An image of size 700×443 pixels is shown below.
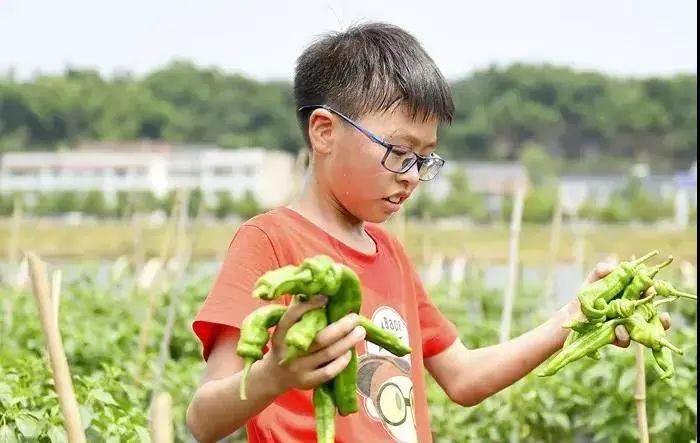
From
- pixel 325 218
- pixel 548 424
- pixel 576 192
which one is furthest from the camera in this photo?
pixel 576 192

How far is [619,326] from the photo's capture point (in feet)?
7.17

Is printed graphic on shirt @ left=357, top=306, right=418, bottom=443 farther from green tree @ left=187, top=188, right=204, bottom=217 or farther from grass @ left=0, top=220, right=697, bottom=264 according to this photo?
grass @ left=0, top=220, right=697, bottom=264

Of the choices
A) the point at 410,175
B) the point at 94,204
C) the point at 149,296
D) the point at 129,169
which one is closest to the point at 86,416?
the point at 410,175

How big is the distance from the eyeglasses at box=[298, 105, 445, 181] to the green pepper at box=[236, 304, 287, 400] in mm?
531

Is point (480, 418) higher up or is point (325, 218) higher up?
point (325, 218)

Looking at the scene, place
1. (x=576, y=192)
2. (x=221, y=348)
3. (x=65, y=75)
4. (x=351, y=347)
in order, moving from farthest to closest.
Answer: (x=65, y=75)
(x=576, y=192)
(x=221, y=348)
(x=351, y=347)

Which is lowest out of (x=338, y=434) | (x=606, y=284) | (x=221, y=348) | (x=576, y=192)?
(x=576, y=192)

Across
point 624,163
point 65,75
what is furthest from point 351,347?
point 65,75

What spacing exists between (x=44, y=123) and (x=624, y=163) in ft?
131

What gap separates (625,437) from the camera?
15.2ft

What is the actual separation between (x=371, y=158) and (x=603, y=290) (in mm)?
451

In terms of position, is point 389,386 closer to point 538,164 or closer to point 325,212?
point 325,212

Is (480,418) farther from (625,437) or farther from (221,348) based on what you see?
(221,348)

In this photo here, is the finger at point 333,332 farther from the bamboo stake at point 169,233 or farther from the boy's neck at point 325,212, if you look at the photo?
the bamboo stake at point 169,233
